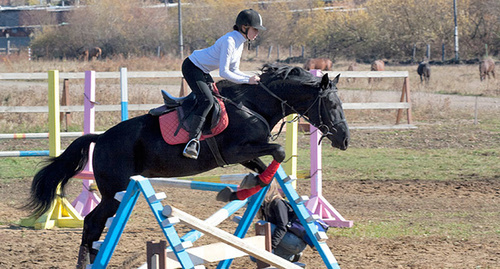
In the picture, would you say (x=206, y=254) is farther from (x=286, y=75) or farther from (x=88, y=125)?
(x=88, y=125)

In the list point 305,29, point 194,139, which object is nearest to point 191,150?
point 194,139

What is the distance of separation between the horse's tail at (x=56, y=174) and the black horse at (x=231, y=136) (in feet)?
1.06

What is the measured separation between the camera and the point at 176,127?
5066 mm

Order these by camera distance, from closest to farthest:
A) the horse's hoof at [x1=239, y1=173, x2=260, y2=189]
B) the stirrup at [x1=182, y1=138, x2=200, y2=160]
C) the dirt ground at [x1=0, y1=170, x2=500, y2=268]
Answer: the horse's hoof at [x1=239, y1=173, x2=260, y2=189] < the stirrup at [x1=182, y1=138, x2=200, y2=160] < the dirt ground at [x1=0, y1=170, x2=500, y2=268]


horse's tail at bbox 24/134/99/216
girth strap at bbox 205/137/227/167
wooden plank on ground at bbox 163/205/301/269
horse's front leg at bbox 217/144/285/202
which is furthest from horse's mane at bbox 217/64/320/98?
wooden plank on ground at bbox 163/205/301/269

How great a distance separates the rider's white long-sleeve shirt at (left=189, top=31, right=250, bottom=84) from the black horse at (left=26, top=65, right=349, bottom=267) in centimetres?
25

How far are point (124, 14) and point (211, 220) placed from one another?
46.7m

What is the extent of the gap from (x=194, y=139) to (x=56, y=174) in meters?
1.41

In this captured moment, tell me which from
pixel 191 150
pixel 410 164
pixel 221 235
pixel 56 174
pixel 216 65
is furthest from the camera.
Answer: pixel 410 164

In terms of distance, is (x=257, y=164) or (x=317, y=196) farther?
(x=317, y=196)

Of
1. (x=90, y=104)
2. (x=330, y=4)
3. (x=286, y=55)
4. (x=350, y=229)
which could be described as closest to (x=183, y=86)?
(x=90, y=104)

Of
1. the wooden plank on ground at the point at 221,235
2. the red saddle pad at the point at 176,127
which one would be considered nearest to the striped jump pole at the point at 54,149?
the red saddle pad at the point at 176,127

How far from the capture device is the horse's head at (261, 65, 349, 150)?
16.7 ft

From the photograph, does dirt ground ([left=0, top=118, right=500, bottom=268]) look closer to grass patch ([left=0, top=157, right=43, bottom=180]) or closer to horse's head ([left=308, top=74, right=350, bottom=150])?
grass patch ([left=0, top=157, right=43, bottom=180])
